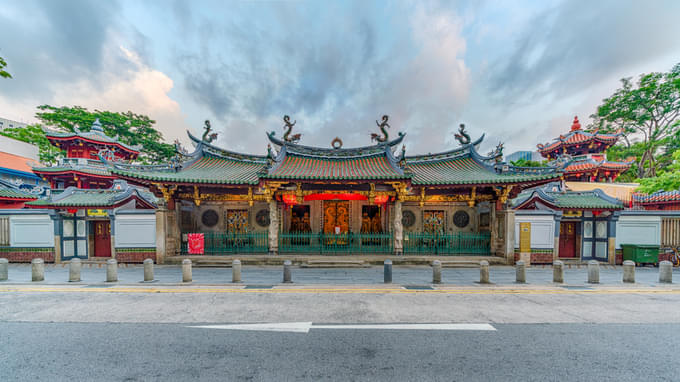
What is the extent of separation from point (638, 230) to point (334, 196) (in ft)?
49.3

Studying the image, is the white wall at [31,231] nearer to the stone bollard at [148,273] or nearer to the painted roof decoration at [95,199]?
the painted roof decoration at [95,199]

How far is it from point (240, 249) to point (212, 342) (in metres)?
8.32

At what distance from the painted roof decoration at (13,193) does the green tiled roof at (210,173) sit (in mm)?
10405

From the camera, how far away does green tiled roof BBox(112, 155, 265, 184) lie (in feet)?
33.9

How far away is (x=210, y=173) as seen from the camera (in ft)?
40.2

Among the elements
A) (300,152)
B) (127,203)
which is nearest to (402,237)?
(300,152)

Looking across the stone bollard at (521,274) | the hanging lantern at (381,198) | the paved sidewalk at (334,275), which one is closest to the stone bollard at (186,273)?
the paved sidewalk at (334,275)

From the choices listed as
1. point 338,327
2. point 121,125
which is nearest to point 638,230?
point 338,327

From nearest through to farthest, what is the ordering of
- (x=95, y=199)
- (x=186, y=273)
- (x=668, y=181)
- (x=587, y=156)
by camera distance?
(x=186, y=273) → (x=668, y=181) → (x=95, y=199) → (x=587, y=156)

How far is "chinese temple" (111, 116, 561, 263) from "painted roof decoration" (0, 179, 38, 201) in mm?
11042

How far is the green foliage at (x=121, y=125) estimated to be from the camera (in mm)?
28266

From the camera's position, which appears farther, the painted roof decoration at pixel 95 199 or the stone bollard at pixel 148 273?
the painted roof decoration at pixel 95 199

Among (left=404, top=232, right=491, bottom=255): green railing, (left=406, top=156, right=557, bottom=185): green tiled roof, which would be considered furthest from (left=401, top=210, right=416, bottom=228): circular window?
(left=406, top=156, right=557, bottom=185): green tiled roof

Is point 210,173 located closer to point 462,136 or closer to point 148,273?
point 148,273
